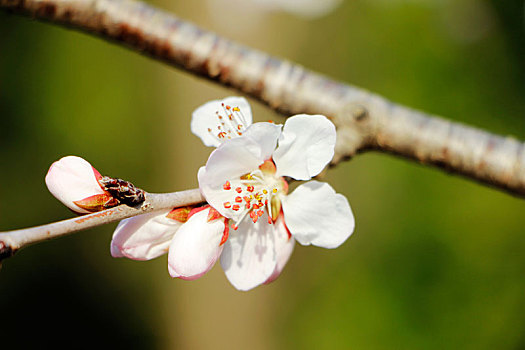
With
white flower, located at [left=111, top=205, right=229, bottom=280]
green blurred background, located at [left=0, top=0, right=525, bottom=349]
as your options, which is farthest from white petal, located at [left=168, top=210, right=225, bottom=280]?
green blurred background, located at [left=0, top=0, right=525, bottom=349]

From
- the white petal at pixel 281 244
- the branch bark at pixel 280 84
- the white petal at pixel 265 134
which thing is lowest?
the white petal at pixel 281 244

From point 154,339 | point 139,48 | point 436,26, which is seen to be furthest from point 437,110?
point 139,48

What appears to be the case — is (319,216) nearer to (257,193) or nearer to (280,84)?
(257,193)

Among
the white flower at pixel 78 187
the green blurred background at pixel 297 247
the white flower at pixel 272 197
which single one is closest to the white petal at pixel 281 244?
the white flower at pixel 272 197

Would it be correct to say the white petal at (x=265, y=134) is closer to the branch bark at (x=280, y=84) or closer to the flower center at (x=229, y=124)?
the flower center at (x=229, y=124)

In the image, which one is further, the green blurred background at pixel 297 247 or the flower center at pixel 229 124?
the green blurred background at pixel 297 247

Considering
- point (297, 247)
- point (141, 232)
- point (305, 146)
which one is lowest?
point (297, 247)

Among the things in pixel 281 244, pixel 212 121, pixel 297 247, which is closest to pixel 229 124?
pixel 212 121
